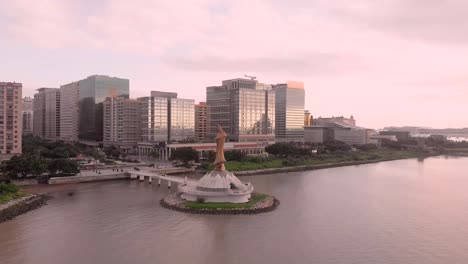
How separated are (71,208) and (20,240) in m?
8.08

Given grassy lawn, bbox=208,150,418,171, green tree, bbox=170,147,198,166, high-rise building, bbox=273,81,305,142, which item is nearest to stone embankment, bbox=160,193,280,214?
grassy lawn, bbox=208,150,418,171

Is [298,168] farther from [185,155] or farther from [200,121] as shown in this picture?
[200,121]

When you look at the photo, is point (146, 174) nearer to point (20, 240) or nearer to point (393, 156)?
point (20, 240)

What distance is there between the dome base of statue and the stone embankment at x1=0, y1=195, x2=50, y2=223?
11416 millimetres

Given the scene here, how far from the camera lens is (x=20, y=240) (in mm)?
21578

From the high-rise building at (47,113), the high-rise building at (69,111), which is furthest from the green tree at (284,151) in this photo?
the high-rise building at (47,113)

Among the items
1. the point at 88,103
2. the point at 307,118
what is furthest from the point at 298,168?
the point at 307,118

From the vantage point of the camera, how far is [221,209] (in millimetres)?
28141

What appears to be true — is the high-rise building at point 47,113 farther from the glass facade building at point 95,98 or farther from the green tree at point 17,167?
the green tree at point 17,167

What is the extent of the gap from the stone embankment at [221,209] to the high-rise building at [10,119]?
34.4 metres

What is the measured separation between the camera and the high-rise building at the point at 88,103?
95.7 m

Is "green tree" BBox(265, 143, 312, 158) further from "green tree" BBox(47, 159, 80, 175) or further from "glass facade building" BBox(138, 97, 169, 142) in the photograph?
"green tree" BBox(47, 159, 80, 175)

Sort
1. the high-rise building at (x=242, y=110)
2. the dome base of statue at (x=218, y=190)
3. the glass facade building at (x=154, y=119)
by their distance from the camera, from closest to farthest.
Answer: the dome base of statue at (x=218, y=190)
the glass facade building at (x=154, y=119)
the high-rise building at (x=242, y=110)

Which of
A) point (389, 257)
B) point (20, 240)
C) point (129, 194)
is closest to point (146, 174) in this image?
point (129, 194)
